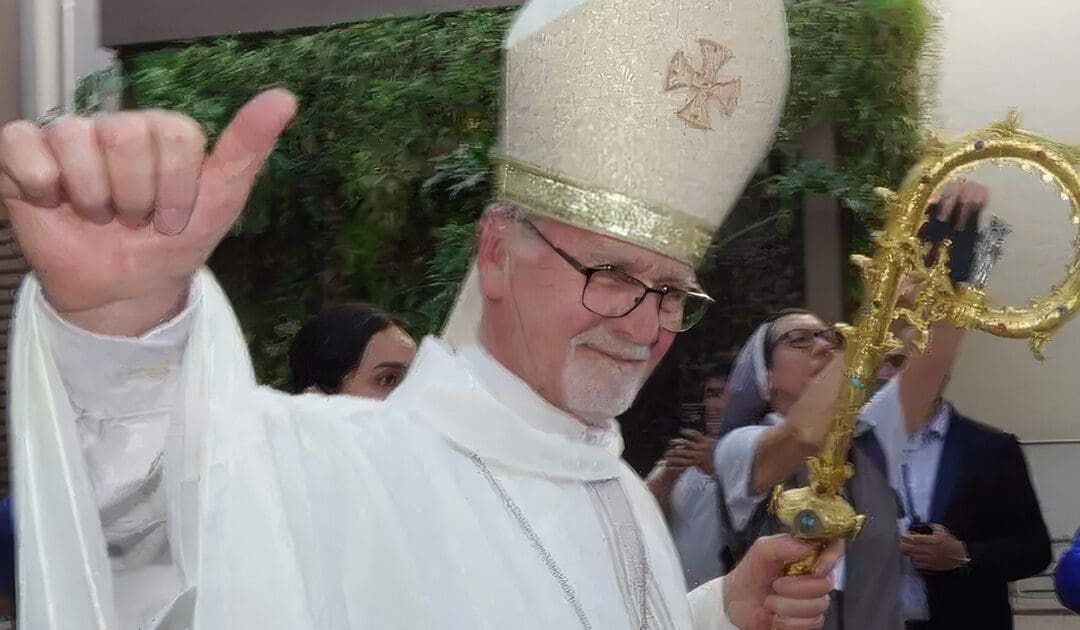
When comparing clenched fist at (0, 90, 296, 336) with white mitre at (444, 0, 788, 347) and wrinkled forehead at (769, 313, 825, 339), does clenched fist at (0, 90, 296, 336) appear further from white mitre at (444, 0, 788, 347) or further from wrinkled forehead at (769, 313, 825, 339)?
wrinkled forehead at (769, 313, 825, 339)

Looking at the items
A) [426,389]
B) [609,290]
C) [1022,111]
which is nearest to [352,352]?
[426,389]

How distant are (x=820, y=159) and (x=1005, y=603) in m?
0.79

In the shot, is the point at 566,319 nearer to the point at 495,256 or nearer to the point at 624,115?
the point at 495,256

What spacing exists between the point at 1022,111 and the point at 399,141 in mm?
985

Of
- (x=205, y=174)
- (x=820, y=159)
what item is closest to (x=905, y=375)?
(x=820, y=159)

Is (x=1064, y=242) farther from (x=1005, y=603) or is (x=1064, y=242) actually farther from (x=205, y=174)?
(x=205, y=174)

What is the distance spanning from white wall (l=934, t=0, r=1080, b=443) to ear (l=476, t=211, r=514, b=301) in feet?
2.43

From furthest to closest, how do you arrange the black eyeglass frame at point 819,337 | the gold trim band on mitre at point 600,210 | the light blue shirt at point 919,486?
the light blue shirt at point 919,486 → the black eyeglass frame at point 819,337 → the gold trim band on mitre at point 600,210

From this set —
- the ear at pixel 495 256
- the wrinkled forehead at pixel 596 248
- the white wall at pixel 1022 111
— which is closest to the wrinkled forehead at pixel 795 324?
the white wall at pixel 1022 111

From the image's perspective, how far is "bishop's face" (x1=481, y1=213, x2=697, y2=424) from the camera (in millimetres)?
1629

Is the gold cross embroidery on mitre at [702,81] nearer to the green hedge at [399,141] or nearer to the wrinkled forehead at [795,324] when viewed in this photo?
the green hedge at [399,141]

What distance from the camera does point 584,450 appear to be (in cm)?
171

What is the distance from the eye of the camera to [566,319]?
64.5 inches

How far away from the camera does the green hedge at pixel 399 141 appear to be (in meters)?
1.72
